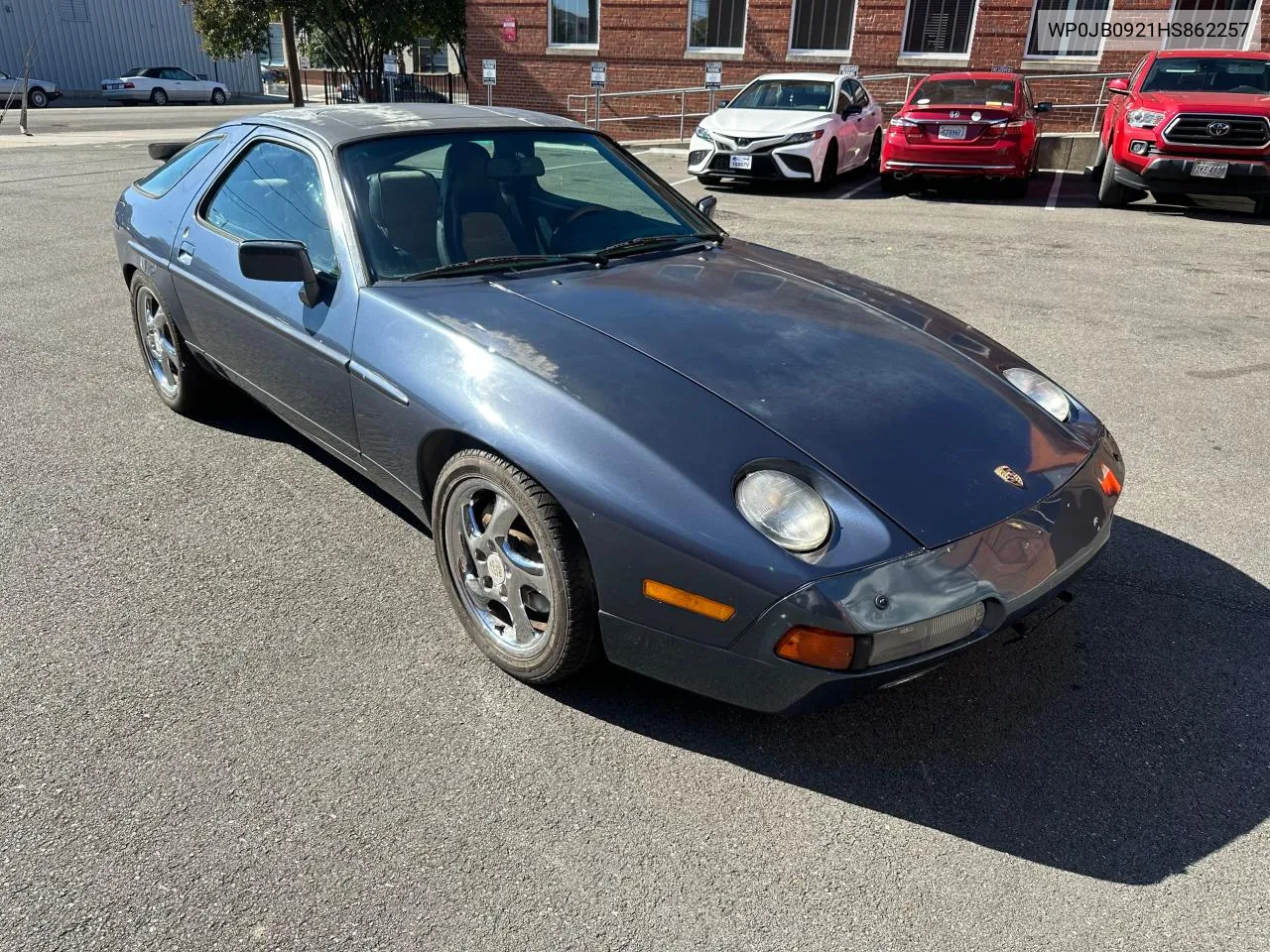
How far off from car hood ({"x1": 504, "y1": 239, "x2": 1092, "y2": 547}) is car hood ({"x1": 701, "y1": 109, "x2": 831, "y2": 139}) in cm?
916

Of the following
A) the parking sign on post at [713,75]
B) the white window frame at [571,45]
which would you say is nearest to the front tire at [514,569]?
the parking sign on post at [713,75]

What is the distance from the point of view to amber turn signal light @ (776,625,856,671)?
7.01ft

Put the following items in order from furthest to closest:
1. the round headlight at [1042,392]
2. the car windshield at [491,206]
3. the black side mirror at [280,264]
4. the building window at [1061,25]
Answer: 1. the building window at [1061,25]
2. the car windshield at [491,206]
3. the black side mirror at [280,264]
4. the round headlight at [1042,392]

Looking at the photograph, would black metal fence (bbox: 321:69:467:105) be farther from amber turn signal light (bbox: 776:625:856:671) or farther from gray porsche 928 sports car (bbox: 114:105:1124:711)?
amber turn signal light (bbox: 776:625:856:671)

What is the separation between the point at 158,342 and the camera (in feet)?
15.1

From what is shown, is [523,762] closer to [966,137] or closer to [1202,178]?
[1202,178]

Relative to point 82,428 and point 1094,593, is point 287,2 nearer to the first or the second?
point 82,428

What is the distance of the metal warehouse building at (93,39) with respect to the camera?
3709 centimetres

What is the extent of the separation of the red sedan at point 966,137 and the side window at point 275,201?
947cm

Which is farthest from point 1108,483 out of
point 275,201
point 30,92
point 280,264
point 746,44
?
point 30,92

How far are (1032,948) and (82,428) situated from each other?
172 inches

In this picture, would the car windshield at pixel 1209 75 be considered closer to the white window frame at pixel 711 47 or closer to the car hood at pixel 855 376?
the car hood at pixel 855 376

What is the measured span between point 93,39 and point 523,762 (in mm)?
46602

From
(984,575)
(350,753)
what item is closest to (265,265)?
(350,753)
